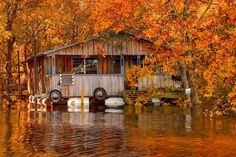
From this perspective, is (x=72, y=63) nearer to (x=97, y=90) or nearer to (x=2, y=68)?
(x=97, y=90)

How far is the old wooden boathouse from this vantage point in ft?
144

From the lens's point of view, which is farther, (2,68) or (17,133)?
(2,68)

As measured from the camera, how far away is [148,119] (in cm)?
3034

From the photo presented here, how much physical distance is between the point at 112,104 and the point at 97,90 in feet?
6.24

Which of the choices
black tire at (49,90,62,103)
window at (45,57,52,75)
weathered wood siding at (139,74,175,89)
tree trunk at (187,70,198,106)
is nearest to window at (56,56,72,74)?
window at (45,57,52,75)

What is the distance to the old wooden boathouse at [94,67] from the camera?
144 feet

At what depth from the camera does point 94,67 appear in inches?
1799

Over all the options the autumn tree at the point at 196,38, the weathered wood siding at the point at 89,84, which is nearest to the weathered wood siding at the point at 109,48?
the weathered wood siding at the point at 89,84

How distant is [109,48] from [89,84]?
3.60m

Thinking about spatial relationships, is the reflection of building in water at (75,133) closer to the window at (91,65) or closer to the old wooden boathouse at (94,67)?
the old wooden boathouse at (94,67)

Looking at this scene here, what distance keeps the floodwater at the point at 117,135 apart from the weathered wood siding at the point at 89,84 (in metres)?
11.3

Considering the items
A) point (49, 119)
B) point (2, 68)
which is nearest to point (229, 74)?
point (49, 119)

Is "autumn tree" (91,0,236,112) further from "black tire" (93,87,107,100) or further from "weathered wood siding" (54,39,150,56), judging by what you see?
"black tire" (93,87,107,100)

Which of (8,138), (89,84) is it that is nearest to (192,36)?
(89,84)
